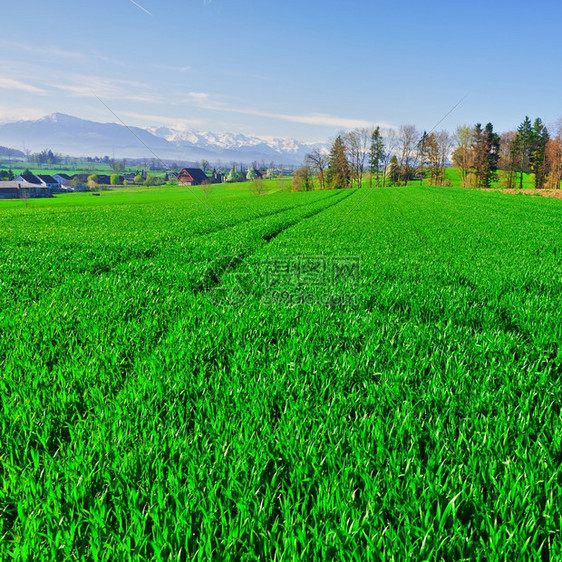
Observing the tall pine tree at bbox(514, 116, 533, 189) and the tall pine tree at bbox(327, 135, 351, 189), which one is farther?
the tall pine tree at bbox(327, 135, 351, 189)

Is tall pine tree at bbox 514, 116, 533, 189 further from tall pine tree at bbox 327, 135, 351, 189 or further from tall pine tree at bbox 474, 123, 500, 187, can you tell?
tall pine tree at bbox 327, 135, 351, 189

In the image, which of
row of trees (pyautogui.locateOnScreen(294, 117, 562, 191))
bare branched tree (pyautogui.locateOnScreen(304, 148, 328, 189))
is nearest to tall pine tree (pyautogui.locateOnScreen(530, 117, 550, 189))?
row of trees (pyautogui.locateOnScreen(294, 117, 562, 191))

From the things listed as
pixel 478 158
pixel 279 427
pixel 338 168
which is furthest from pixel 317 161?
pixel 279 427

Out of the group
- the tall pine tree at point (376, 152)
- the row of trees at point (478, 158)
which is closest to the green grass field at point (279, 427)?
the tall pine tree at point (376, 152)

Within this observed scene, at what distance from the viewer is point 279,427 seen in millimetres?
2477

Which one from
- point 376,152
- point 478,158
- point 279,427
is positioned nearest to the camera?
point 279,427

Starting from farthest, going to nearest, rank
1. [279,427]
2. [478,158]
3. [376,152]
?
[478,158] → [376,152] → [279,427]

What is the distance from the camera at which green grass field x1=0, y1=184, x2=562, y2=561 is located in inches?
66.4

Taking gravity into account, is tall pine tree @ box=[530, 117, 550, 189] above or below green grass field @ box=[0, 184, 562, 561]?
above

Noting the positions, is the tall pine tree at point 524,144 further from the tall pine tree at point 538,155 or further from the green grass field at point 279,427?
the green grass field at point 279,427

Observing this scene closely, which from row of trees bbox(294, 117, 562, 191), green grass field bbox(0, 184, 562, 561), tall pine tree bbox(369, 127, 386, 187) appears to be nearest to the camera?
green grass field bbox(0, 184, 562, 561)

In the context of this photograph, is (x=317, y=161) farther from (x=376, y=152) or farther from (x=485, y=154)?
(x=376, y=152)

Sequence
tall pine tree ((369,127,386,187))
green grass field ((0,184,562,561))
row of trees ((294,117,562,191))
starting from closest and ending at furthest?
green grass field ((0,184,562,561)) → tall pine tree ((369,127,386,187)) → row of trees ((294,117,562,191))

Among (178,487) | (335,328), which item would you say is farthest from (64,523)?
(335,328)
